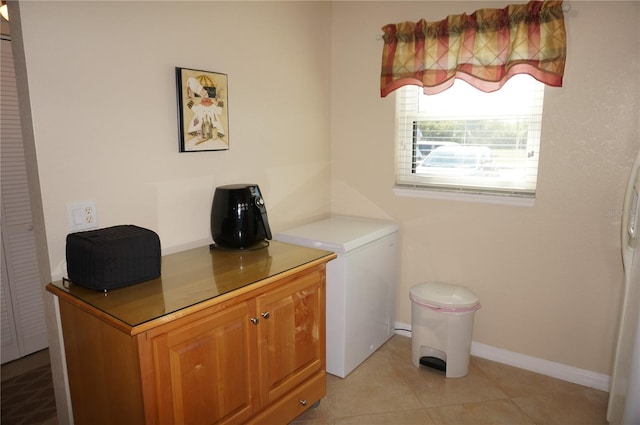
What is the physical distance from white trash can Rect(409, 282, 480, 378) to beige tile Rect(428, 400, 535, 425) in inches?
11.2

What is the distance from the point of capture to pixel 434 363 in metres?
2.66

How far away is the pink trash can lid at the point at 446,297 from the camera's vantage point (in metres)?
2.54

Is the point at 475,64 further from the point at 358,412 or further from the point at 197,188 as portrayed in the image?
the point at 358,412

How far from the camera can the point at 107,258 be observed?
159 centimetres

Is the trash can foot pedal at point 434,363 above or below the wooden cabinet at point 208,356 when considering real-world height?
below

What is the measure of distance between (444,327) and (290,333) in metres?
1.04

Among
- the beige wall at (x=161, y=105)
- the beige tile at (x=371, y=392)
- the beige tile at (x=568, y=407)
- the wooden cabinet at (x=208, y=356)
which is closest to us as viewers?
the wooden cabinet at (x=208, y=356)

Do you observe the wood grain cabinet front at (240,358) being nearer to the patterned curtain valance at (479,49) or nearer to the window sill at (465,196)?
the window sill at (465,196)

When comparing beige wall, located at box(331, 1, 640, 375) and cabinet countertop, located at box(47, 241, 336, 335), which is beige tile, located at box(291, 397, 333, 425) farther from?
beige wall, located at box(331, 1, 640, 375)

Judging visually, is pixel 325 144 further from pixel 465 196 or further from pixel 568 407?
pixel 568 407

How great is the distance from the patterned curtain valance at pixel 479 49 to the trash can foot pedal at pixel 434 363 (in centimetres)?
161

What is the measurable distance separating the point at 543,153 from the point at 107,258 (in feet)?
7.36

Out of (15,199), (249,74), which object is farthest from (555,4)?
(15,199)

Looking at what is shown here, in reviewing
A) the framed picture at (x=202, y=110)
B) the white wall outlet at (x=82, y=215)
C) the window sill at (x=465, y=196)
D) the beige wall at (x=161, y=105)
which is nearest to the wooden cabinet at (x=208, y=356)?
the white wall outlet at (x=82, y=215)
